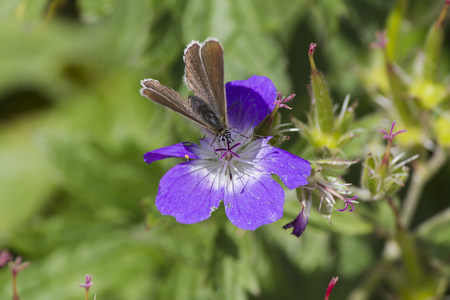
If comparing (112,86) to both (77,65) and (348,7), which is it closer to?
(77,65)

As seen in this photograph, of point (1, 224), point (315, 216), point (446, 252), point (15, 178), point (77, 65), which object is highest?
point (77, 65)

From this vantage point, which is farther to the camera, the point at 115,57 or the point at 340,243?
the point at 115,57

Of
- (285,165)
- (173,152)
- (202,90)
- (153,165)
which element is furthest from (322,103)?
(153,165)

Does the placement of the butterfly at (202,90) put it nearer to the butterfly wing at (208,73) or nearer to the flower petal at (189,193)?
the butterfly wing at (208,73)

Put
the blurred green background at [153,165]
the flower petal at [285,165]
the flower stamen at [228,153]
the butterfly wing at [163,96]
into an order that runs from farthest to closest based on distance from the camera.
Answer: the blurred green background at [153,165], the flower stamen at [228,153], the flower petal at [285,165], the butterfly wing at [163,96]

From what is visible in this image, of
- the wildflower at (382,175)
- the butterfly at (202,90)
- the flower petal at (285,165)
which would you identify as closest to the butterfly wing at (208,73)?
the butterfly at (202,90)

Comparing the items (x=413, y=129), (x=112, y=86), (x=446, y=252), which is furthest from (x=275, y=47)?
(x=112, y=86)

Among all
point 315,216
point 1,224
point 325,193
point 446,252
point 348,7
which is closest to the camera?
point 325,193

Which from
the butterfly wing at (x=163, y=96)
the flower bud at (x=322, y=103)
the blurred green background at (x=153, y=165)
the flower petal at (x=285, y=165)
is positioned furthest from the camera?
the blurred green background at (x=153, y=165)
